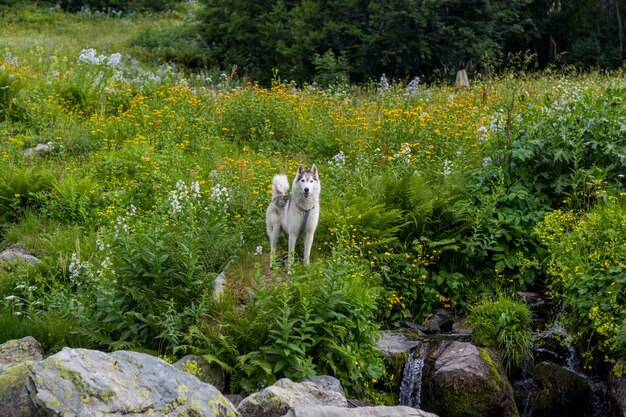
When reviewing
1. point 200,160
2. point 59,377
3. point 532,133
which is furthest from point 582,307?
point 200,160

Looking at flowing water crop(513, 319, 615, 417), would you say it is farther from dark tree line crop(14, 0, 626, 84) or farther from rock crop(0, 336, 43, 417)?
dark tree line crop(14, 0, 626, 84)

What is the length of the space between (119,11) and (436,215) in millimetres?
30069

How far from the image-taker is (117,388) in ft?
17.4

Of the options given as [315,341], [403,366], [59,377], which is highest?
[59,377]

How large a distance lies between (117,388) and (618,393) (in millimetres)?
5025

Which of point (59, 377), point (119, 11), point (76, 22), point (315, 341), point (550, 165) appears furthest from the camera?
point (119, 11)

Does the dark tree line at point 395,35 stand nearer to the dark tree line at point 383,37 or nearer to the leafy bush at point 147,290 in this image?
the dark tree line at point 383,37

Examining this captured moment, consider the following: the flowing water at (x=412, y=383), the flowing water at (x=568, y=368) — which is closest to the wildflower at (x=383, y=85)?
the flowing water at (x=568, y=368)

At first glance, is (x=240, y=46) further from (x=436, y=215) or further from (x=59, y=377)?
(x=59, y=377)

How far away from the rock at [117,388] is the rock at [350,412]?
0.63 meters

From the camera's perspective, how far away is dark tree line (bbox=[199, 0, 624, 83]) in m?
22.1

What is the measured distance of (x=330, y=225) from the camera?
9227 millimetres

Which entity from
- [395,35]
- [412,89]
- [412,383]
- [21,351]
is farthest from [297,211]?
[395,35]

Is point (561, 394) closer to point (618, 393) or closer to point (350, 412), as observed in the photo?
point (618, 393)
